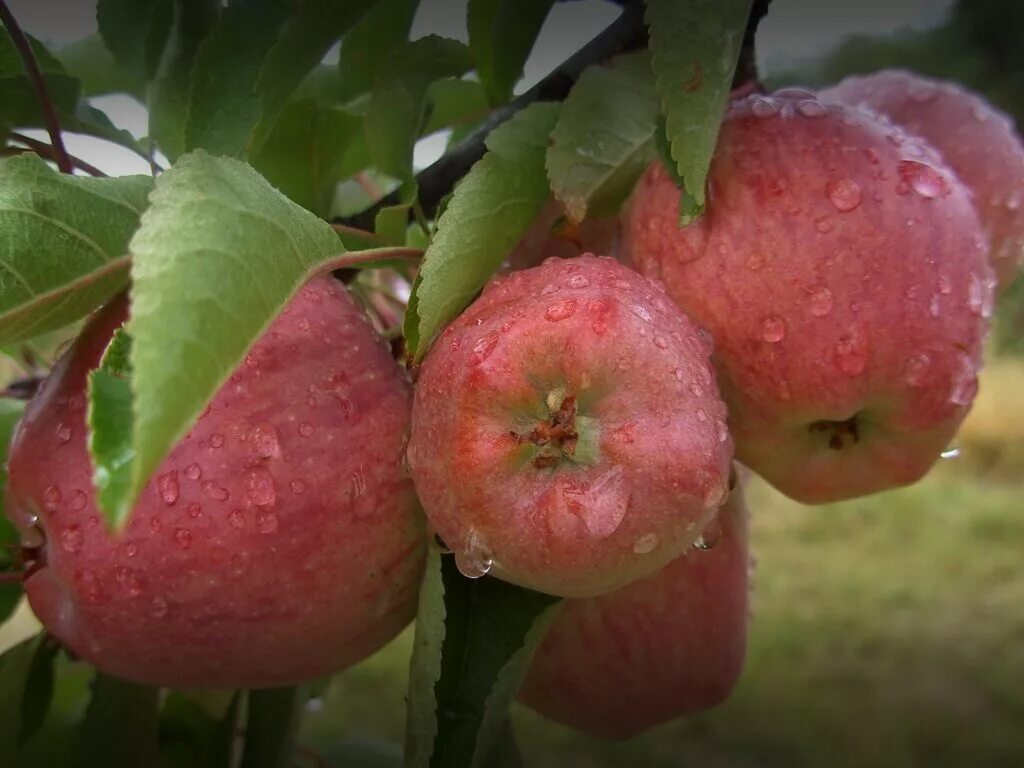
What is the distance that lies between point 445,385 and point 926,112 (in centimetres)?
35

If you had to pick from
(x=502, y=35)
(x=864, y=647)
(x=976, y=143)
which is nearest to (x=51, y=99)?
(x=502, y=35)

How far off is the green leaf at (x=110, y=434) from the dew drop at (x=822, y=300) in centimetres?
25

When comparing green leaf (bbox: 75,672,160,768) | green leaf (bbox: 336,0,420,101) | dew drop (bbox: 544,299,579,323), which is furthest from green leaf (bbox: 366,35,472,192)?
green leaf (bbox: 75,672,160,768)

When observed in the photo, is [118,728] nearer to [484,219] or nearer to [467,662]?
[467,662]

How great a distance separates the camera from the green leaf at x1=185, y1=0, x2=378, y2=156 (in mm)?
446

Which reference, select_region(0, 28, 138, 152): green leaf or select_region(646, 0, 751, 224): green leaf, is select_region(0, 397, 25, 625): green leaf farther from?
select_region(646, 0, 751, 224): green leaf

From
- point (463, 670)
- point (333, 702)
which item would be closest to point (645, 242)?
point (463, 670)

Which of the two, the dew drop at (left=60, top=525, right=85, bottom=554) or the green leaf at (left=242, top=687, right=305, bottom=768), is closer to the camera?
the dew drop at (left=60, top=525, right=85, bottom=554)

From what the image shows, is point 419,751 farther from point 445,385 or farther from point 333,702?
point 333,702

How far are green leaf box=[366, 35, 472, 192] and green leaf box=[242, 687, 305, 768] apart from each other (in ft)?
0.99

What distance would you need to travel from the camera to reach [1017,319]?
7.19 ft

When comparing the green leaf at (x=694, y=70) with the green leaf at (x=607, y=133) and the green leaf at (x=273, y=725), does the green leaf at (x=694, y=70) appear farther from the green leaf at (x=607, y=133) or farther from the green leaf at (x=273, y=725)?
the green leaf at (x=273, y=725)

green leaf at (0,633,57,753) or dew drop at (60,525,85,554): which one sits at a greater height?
dew drop at (60,525,85,554)

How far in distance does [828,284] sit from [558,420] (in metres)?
0.13
